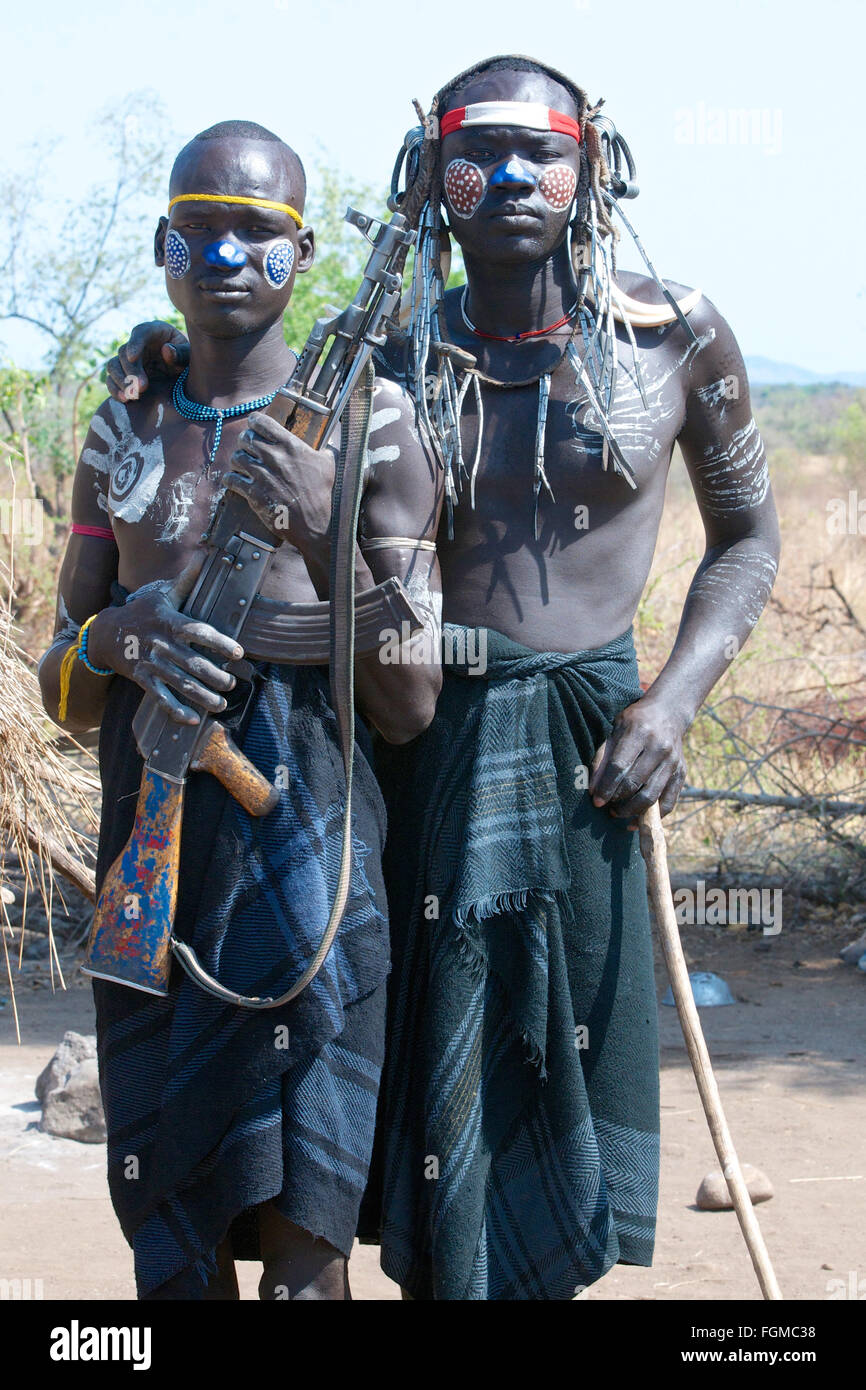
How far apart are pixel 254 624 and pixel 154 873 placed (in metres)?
0.39

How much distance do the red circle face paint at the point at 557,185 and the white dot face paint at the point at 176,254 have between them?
574 mm

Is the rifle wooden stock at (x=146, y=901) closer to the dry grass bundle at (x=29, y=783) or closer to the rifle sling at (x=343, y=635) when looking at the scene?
the rifle sling at (x=343, y=635)

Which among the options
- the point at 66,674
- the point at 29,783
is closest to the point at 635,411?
the point at 66,674

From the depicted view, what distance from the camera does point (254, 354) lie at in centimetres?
234

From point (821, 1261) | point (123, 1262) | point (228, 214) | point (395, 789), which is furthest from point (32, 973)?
point (228, 214)

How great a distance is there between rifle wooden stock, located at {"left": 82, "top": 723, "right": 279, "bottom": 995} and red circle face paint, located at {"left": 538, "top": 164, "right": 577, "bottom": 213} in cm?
100

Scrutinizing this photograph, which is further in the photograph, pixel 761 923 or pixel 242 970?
pixel 761 923

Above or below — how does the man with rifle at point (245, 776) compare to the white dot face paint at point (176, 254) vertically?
below

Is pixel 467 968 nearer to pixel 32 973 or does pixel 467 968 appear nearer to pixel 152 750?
pixel 152 750

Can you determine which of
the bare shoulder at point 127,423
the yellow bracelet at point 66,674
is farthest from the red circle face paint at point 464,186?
the yellow bracelet at point 66,674

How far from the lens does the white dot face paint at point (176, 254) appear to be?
2.27m

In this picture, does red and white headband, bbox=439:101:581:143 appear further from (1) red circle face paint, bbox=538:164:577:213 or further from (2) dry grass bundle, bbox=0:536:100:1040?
(2) dry grass bundle, bbox=0:536:100:1040

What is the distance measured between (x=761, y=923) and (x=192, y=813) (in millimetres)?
4786

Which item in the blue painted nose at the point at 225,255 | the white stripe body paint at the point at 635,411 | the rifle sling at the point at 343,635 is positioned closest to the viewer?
the rifle sling at the point at 343,635
